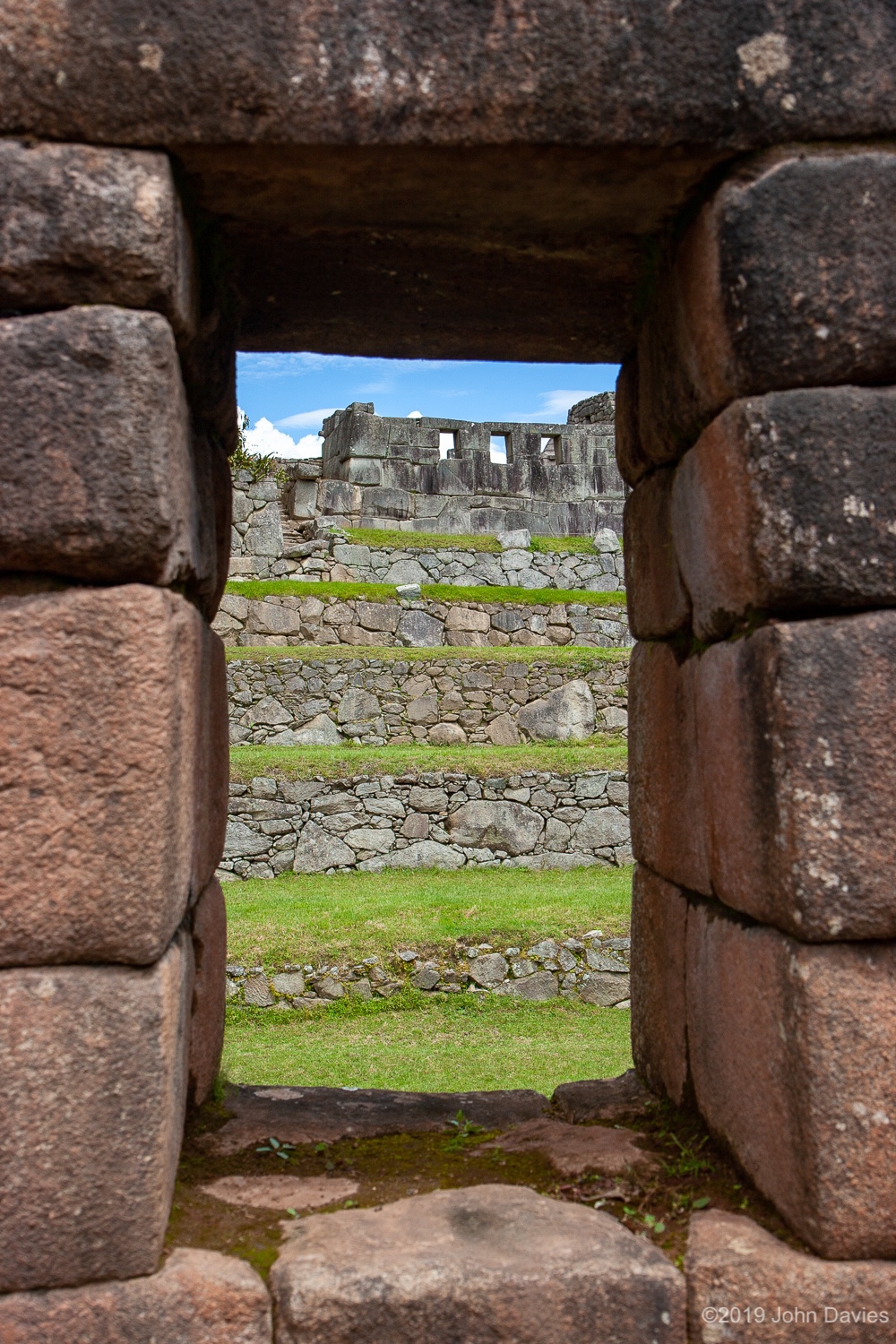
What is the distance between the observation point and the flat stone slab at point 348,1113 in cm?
305

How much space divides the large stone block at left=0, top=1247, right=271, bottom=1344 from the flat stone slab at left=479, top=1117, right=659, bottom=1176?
2.99 ft

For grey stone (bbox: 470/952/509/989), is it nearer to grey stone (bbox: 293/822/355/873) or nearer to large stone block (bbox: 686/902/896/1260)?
grey stone (bbox: 293/822/355/873)

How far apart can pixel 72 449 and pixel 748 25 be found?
5.54 feet

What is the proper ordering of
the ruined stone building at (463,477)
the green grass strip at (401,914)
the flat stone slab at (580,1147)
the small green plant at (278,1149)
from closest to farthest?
the flat stone slab at (580,1147)
the small green plant at (278,1149)
the green grass strip at (401,914)
the ruined stone building at (463,477)

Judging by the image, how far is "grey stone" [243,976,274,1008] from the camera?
774 cm

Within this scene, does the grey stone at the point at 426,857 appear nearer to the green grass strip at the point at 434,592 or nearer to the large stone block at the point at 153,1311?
the green grass strip at the point at 434,592

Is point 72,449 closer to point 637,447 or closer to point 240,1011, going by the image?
point 637,447

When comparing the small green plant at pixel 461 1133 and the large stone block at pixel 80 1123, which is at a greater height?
the large stone block at pixel 80 1123

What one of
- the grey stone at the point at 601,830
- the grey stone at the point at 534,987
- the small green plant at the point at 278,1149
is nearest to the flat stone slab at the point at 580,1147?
the small green plant at the point at 278,1149

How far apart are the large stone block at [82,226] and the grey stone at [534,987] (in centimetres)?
670

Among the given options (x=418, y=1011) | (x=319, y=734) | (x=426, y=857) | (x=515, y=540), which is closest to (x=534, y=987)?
(x=418, y=1011)

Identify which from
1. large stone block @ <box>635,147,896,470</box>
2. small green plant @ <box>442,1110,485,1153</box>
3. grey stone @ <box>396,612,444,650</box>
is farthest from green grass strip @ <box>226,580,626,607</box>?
large stone block @ <box>635,147,896,470</box>

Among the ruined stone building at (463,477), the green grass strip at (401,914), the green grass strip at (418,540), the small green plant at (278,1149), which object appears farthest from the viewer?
the ruined stone building at (463,477)

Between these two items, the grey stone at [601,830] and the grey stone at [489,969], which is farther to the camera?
the grey stone at [601,830]
